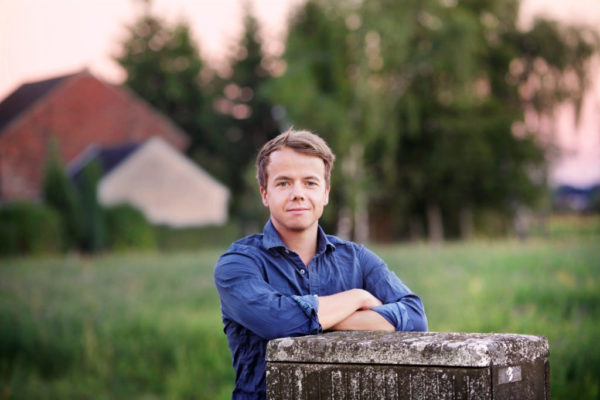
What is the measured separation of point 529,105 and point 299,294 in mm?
33185

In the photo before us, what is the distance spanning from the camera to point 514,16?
34344mm

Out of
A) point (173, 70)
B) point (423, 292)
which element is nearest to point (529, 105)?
point (423, 292)

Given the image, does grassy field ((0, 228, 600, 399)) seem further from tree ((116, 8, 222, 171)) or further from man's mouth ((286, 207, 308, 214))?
tree ((116, 8, 222, 171))

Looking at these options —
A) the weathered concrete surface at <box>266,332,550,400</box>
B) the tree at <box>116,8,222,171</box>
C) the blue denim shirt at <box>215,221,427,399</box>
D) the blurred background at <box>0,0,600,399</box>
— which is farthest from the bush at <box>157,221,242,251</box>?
the weathered concrete surface at <box>266,332,550,400</box>

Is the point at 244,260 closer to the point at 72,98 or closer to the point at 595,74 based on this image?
the point at 595,74

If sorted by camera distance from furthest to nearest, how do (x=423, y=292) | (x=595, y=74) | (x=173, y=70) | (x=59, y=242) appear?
1. (x=173, y=70)
2. (x=595, y=74)
3. (x=59, y=242)
4. (x=423, y=292)

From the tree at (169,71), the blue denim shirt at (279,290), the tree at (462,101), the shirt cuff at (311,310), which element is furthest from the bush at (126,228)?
the shirt cuff at (311,310)

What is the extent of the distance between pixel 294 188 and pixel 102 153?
38.8m

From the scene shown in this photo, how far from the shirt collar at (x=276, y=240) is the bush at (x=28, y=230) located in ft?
86.1

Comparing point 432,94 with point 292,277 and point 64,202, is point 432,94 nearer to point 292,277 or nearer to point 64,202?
point 64,202

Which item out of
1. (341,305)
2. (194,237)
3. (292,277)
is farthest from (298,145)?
(194,237)

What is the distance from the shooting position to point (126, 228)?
3200 centimetres

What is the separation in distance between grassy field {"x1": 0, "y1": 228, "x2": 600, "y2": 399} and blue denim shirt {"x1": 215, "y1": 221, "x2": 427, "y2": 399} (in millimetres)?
4801

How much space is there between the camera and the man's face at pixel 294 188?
278 cm
